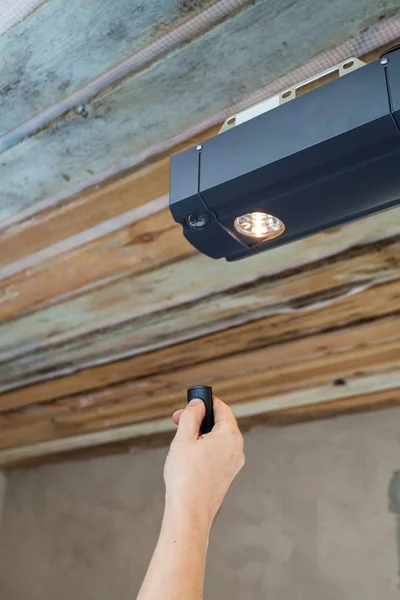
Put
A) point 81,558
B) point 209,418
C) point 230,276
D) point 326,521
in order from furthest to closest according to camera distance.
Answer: point 81,558, point 326,521, point 230,276, point 209,418

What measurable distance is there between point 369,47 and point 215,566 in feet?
8.00

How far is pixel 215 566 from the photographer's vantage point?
2918 mm

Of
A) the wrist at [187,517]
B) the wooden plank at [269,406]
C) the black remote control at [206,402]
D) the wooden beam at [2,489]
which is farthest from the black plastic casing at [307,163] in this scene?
the wooden beam at [2,489]

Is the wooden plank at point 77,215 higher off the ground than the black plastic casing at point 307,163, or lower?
higher

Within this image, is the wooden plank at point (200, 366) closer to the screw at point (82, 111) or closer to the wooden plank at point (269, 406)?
the wooden plank at point (269, 406)

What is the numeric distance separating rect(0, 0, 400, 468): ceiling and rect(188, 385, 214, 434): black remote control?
22.8 inches

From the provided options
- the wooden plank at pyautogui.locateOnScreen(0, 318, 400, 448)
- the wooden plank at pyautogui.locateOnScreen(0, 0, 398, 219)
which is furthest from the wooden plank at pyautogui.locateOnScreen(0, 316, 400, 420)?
the wooden plank at pyautogui.locateOnScreen(0, 0, 398, 219)

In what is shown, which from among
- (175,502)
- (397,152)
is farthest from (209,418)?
(397,152)

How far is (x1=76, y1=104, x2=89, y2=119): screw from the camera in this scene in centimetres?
131

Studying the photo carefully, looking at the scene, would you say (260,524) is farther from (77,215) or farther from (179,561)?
(179,561)

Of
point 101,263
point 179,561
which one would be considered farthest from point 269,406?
point 179,561

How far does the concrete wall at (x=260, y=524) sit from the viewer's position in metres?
2.63

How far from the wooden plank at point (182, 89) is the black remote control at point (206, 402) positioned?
0.58 metres

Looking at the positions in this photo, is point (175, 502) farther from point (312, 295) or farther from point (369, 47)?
point (312, 295)
